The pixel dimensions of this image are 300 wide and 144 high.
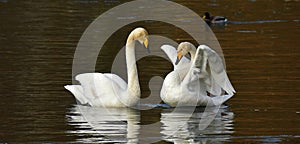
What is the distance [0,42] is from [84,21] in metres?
5.45

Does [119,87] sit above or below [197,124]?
above

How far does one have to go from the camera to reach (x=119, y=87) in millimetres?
12445

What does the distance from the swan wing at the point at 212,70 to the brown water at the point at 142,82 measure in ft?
1.14

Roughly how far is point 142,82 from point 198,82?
2042 millimetres

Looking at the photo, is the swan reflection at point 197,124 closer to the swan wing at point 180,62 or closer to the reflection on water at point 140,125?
the reflection on water at point 140,125

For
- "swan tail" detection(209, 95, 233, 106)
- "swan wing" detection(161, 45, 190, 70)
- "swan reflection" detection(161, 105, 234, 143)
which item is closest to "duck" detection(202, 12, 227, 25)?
"swan wing" detection(161, 45, 190, 70)

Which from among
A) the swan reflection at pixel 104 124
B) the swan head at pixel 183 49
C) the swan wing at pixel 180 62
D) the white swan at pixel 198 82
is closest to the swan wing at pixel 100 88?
the swan reflection at pixel 104 124

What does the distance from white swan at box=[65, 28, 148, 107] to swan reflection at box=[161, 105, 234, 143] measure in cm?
54

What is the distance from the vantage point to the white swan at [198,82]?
41.1ft

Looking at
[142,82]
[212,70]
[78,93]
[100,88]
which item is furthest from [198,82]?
[142,82]

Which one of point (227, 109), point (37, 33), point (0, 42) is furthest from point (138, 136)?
point (37, 33)

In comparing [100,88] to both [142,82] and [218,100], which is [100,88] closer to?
[218,100]

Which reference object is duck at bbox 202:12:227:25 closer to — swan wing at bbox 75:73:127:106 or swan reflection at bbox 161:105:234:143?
swan reflection at bbox 161:105:234:143

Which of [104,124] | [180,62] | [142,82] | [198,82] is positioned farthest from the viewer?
[142,82]
